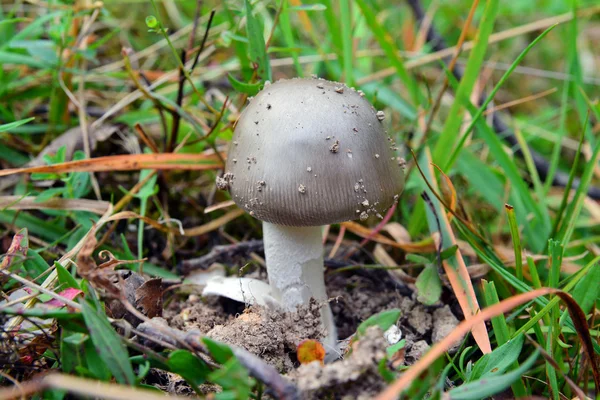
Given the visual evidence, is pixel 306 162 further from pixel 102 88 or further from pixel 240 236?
pixel 102 88

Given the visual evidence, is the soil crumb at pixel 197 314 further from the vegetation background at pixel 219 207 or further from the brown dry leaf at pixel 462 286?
the brown dry leaf at pixel 462 286

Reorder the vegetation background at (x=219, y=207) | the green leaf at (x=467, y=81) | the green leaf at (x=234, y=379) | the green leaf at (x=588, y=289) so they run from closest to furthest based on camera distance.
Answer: the green leaf at (x=234, y=379), the vegetation background at (x=219, y=207), the green leaf at (x=588, y=289), the green leaf at (x=467, y=81)

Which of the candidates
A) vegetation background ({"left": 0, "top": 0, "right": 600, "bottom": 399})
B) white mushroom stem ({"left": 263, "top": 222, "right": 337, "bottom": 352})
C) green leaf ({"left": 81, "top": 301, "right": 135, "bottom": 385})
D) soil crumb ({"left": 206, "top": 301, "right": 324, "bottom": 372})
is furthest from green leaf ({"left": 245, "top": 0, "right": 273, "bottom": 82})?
green leaf ({"left": 81, "top": 301, "right": 135, "bottom": 385})

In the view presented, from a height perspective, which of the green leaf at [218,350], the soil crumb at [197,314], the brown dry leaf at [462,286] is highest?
the green leaf at [218,350]

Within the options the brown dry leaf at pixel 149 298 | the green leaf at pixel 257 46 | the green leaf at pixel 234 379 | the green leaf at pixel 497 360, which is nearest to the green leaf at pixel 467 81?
the green leaf at pixel 257 46

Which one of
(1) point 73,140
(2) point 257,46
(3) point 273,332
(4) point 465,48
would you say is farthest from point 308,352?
(4) point 465,48

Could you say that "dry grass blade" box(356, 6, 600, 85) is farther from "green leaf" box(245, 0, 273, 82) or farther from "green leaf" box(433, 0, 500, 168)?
"green leaf" box(245, 0, 273, 82)
